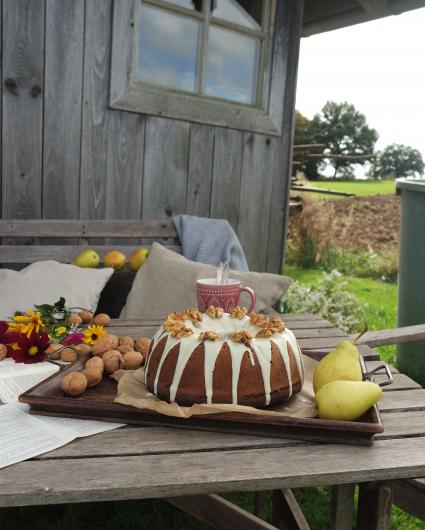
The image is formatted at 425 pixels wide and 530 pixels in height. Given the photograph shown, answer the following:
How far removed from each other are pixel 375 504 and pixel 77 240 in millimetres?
2713

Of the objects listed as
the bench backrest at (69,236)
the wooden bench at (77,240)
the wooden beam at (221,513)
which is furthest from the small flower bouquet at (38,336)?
the bench backrest at (69,236)

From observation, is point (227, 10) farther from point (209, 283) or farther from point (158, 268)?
point (209, 283)

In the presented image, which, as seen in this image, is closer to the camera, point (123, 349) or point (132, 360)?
point (132, 360)

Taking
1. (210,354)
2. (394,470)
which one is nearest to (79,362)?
(210,354)

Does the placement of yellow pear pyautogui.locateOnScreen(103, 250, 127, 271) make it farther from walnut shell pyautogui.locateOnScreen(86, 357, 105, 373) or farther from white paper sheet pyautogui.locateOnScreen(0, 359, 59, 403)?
walnut shell pyautogui.locateOnScreen(86, 357, 105, 373)

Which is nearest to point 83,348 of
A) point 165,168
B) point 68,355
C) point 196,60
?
point 68,355

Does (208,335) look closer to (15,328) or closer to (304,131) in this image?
(15,328)

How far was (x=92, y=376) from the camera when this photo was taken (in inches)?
50.4

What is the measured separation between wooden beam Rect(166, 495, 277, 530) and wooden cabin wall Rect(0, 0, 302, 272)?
2.12m

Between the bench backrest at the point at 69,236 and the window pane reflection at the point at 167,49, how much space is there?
0.95 m

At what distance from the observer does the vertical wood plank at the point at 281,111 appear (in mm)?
4195

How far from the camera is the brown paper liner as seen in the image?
1.10 metres

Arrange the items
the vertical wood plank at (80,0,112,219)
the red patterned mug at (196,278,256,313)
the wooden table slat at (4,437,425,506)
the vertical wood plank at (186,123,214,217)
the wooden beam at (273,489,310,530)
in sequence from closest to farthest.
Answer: the wooden table slat at (4,437,425,506), the red patterned mug at (196,278,256,313), the wooden beam at (273,489,310,530), the vertical wood plank at (80,0,112,219), the vertical wood plank at (186,123,214,217)

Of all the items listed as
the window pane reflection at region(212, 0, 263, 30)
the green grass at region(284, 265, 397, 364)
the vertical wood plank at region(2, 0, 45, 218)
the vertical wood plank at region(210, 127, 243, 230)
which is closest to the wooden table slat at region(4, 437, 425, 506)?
the vertical wood plank at region(2, 0, 45, 218)
